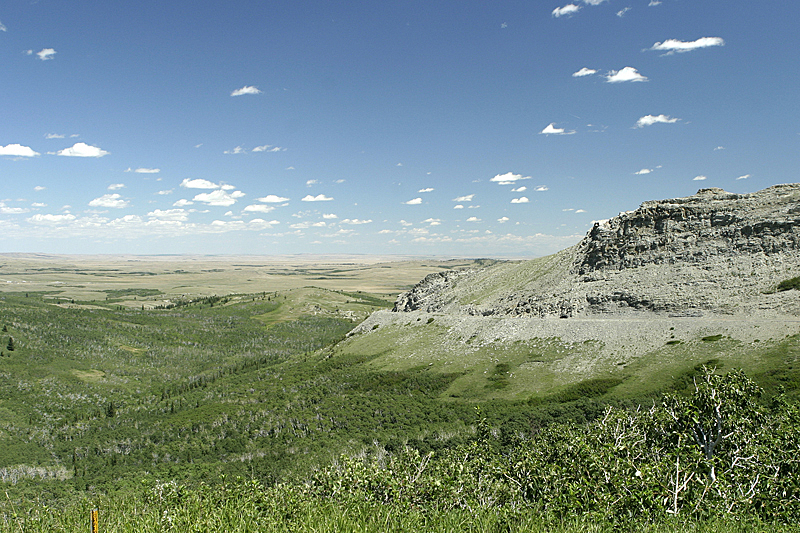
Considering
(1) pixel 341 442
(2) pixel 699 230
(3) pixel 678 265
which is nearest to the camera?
(1) pixel 341 442

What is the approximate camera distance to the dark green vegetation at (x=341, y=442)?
12.7 meters

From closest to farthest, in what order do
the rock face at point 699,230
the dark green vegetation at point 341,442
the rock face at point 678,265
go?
the dark green vegetation at point 341,442 → the rock face at point 678,265 → the rock face at point 699,230

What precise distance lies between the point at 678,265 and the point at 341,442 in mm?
73370

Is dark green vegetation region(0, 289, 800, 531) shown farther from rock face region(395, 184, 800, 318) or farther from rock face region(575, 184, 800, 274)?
rock face region(575, 184, 800, 274)

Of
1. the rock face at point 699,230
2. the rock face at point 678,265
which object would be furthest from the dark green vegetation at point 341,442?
the rock face at point 699,230

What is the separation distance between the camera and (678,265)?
80.1 metres

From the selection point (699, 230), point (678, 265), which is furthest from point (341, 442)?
point (699, 230)

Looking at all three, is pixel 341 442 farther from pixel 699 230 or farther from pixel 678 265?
pixel 699 230

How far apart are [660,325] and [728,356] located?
14447 mm

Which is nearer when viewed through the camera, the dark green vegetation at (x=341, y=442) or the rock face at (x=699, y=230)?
the dark green vegetation at (x=341, y=442)

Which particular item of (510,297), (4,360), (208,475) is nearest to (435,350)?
(510,297)

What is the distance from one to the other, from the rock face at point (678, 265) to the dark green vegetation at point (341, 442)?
2100 centimetres

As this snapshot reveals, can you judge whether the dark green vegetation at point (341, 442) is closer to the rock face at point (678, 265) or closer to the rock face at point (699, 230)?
the rock face at point (678, 265)

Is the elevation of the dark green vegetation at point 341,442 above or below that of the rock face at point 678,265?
below
